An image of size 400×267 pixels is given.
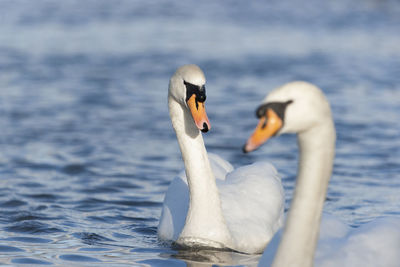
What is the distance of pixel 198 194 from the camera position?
6.75 m

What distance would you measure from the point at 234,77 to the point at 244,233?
A: 981 cm

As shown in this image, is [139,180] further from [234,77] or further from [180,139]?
[234,77]

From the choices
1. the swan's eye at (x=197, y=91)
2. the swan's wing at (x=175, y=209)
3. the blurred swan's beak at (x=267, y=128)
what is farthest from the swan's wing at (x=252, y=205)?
the blurred swan's beak at (x=267, y=128)

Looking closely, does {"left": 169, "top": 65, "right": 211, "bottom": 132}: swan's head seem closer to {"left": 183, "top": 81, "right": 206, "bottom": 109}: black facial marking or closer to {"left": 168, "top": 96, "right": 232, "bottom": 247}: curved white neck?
{"left": 183, "top": 81, "right": 206, "bottom": 109}: black facial marking

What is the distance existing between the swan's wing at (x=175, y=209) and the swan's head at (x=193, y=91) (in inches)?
38.4

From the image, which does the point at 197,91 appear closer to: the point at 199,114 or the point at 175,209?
the point at 199,114

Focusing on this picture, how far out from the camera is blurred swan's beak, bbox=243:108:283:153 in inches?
165

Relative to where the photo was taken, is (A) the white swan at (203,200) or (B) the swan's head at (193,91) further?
(A) the white swan at (203,200)

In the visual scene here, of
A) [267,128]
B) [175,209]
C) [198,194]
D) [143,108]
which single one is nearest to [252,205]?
[198,194]

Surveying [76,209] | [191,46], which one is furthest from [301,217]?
[191,46]

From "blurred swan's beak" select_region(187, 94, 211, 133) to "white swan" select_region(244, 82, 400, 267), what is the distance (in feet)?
5.69

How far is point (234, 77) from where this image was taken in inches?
643

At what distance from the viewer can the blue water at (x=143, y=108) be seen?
7.84m

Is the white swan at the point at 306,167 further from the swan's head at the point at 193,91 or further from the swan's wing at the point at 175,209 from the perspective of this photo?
the swan's wing at the point at 175,209
